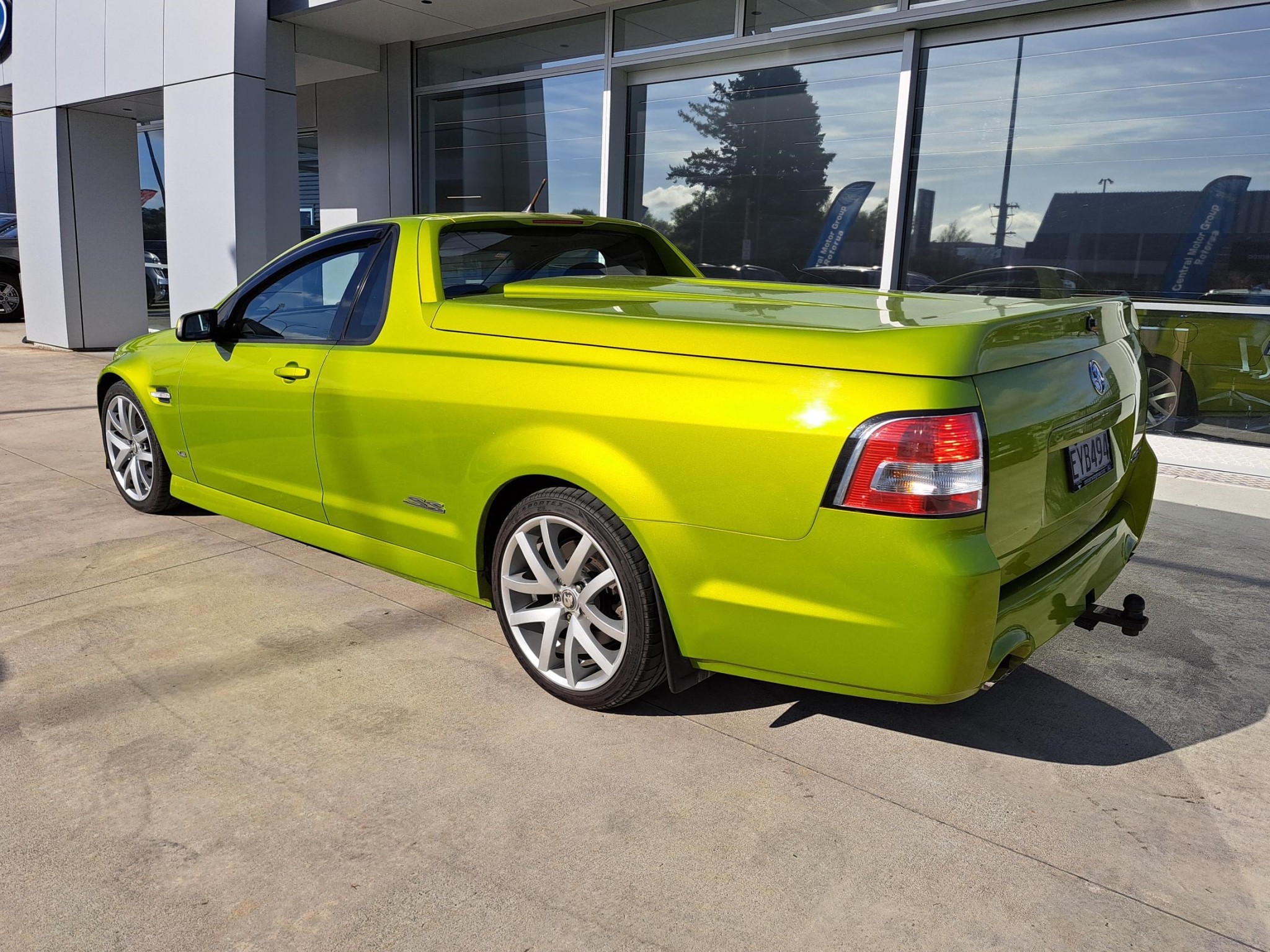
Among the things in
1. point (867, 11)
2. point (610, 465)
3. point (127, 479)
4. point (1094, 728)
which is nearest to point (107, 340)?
point (127, 479)

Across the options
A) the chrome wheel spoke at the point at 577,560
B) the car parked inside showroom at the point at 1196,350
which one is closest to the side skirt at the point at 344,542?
the chrome wheel spoke at the point at 577,560

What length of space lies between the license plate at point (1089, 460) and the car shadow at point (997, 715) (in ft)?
2.51

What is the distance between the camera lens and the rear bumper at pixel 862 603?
232 centimetres

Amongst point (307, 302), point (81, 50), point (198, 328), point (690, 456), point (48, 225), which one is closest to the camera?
point (690, 456)

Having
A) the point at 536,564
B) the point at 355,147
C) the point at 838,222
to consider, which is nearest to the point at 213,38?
the point at 355,147

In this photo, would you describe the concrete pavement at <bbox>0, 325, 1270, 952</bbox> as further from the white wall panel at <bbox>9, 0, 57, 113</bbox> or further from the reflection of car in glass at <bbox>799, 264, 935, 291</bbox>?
the white wall panel at <bbox>9, 0, 57, 113</bbox>

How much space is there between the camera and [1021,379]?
2508 millimetres

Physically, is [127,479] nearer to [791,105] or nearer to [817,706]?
[817,706]

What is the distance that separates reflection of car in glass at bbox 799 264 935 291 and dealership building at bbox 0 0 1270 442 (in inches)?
1.2

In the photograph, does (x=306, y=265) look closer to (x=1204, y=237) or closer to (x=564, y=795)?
(x=564, y=795)

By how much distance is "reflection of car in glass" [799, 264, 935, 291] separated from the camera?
314 inches

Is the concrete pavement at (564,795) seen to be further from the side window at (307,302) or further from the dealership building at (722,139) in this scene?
the dealership building at (722,139)

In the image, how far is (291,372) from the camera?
3814 mm

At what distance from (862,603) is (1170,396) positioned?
6.09 meters
